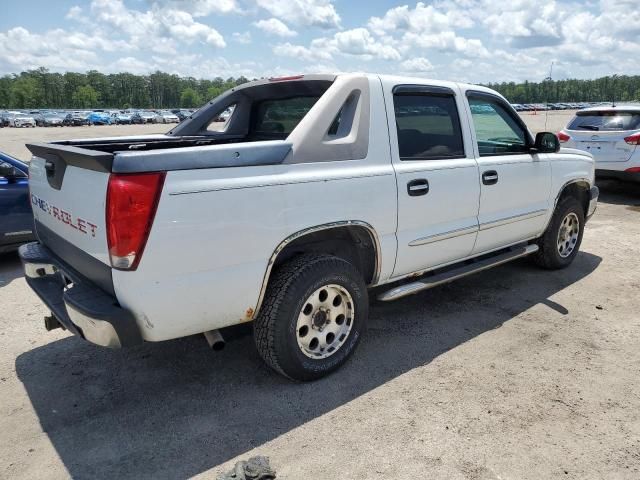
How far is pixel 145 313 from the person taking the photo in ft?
8.32

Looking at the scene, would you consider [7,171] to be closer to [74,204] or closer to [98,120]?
[74,204]

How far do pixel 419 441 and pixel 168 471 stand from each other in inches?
50.9

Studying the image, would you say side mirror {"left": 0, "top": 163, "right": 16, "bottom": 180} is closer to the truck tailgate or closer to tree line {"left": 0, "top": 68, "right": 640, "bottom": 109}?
the truck tailgate

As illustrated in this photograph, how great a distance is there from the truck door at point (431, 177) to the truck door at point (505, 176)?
0.17 m

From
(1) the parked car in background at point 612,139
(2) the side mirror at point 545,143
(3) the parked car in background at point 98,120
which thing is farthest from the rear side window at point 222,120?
(3) the parked car in background at point 98,120

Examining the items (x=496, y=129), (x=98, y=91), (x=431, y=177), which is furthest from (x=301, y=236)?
(x=98, y=91)

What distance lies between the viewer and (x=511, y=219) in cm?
448

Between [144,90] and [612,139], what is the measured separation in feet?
468

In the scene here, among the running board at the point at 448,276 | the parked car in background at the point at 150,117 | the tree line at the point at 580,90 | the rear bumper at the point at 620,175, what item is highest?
the tree line at the point at 580,90

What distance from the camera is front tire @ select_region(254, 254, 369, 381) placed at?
9.90 feet

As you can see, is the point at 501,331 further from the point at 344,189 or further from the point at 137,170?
the point at 137,170

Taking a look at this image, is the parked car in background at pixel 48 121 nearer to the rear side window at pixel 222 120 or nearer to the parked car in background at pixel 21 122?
the parked car in background at pixel 21 122

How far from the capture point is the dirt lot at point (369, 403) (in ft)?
8.52

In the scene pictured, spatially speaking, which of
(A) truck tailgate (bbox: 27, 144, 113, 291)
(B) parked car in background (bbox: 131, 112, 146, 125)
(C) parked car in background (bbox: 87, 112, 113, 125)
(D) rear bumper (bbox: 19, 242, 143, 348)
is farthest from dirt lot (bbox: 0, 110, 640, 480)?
(B) parked car in background (bbox: 131, 112, 146, 125)
